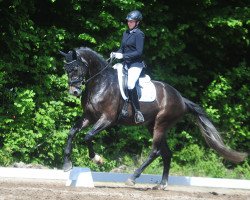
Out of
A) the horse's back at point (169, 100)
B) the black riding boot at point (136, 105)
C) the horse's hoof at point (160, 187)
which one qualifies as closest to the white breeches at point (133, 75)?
the black riding boot at point (136, 105)

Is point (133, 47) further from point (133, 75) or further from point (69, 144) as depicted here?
point (69, 144)

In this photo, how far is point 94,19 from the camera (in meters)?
12.6

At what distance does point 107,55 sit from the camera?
13.1 m

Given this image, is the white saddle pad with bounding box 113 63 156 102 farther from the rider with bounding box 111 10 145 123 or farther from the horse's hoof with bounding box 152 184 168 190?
the horse's hoof with bounding box 152 184 168 190

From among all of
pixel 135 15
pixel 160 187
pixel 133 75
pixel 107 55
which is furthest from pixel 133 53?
pixel 107 55

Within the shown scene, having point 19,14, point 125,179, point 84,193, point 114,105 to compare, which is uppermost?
point 19,14

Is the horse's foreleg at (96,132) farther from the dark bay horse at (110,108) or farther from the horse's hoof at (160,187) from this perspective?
the horse's hoof at (160,187)

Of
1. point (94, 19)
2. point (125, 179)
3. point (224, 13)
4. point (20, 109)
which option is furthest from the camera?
point (224, 13)

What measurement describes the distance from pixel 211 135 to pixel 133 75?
2.11 m

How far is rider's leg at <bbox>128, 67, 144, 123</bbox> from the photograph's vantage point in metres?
9.17

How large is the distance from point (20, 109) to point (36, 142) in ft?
2.78

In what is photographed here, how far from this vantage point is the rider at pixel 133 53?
9094 mm

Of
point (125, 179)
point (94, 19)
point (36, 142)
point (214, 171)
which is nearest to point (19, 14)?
point (94, 19)

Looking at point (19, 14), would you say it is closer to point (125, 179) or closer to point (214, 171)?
point (125, 179)
